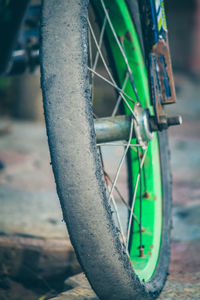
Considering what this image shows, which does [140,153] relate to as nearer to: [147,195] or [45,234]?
[147,195]

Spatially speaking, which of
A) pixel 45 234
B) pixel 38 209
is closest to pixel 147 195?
pixel 45 234

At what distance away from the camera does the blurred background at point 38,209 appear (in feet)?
5.43

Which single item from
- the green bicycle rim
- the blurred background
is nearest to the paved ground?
the blurred background

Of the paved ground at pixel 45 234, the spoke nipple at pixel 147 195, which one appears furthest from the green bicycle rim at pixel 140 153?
the paved ground at pixel 45 234

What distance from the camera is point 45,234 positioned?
192cm

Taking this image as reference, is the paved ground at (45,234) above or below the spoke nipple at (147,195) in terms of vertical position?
below

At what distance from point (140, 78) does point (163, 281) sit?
668mm

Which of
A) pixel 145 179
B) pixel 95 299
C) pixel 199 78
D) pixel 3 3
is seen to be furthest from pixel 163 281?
pixel 199 78

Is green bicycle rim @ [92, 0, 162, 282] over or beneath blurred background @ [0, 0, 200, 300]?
over

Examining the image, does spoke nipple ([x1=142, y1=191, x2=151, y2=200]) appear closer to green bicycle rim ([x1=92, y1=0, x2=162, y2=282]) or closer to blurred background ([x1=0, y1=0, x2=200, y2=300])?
green bicycle rim ([x1=92, y1=0, x2=162, y2=282])

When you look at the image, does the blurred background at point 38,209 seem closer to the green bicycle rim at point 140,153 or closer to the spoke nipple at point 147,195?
the green bicycle rim at point 140,153

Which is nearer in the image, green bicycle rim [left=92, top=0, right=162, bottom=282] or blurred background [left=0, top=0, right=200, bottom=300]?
green bicycle rim [left=92, top=0, right=162, bottom=282]

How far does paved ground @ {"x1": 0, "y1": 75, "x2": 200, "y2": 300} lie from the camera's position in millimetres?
1572

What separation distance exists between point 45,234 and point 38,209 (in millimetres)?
329
